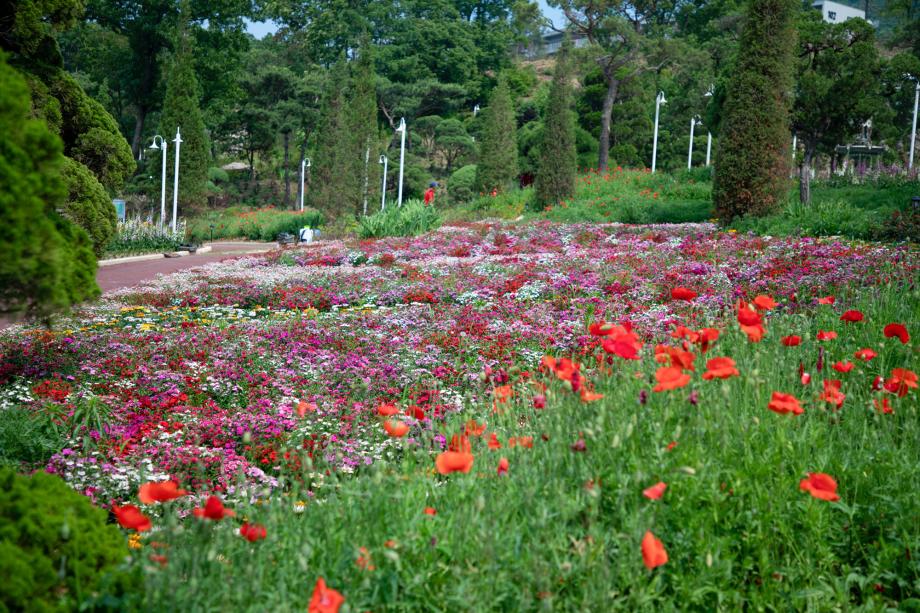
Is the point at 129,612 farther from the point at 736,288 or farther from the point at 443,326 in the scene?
the point at 736,288

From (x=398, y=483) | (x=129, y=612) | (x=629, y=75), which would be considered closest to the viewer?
(x=129, y=612)

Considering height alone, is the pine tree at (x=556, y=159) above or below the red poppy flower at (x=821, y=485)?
above

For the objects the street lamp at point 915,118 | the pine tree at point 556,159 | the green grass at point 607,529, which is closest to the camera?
the green grass at point 607,529

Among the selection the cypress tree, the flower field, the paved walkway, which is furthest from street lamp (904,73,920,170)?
the paved walkway

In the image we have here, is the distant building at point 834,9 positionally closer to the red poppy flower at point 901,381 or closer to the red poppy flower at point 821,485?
A: the red poppy flower at point 901,381

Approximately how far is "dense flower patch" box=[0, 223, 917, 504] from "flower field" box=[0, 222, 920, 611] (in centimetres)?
3

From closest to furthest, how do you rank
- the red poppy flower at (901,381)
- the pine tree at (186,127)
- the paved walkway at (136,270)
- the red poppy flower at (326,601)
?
1. the red poppy flower at (326,601)
2. the red poppy flower at (901,381)
3. the paved walkway at (136,270)
4. the pine tree at (186,127)

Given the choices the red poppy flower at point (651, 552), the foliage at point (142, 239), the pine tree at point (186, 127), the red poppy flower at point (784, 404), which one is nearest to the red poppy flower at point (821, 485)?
the red poppy flower at point (784, 404)

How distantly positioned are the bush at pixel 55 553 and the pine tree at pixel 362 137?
2878cm

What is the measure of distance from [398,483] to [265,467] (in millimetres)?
2120

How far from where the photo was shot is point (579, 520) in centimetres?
249

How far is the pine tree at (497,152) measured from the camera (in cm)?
3109

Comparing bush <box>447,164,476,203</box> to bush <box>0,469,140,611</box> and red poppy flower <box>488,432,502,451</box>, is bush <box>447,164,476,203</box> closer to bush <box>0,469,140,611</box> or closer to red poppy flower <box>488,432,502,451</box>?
red poppy flower <box>488,432,502,451</box>

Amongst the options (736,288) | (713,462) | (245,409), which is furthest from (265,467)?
(736,288)
